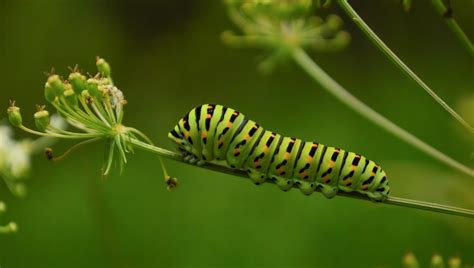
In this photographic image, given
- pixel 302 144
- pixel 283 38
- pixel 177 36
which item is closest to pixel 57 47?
pixel 177 36

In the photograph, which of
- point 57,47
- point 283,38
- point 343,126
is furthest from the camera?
point 57,47

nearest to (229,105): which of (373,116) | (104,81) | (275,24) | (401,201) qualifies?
(275,24)

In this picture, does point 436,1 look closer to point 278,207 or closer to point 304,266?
point 304,266

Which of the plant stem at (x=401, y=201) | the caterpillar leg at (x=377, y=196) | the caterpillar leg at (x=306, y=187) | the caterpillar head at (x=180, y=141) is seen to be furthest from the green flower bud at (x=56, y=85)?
the caterpillar leg at (x=377, y=196)

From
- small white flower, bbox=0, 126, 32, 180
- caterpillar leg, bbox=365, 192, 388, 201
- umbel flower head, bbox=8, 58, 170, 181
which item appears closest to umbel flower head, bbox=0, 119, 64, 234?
Result: small white flower, bbox=0, 126, 32, 180

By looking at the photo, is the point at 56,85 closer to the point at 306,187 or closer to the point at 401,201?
the point at 306,187

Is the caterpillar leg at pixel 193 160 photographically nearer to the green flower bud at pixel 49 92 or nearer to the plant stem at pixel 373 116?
the green flower bud at pixel 49 92
